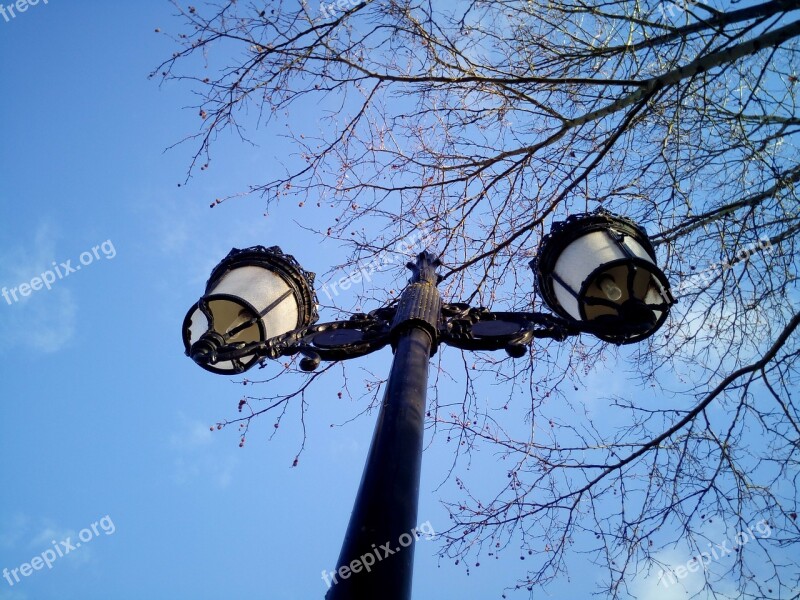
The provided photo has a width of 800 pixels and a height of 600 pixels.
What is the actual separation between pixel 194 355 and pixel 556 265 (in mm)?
2043

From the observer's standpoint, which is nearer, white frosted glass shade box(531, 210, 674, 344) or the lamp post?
the lamp post

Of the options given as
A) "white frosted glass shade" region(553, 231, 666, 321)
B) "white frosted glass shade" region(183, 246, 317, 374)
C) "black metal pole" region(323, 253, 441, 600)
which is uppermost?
"white frosted glass shade" region(183, 246, 317, 374)

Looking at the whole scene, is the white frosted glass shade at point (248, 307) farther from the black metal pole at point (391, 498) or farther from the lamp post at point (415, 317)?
the black metal pole at point (391, 498)

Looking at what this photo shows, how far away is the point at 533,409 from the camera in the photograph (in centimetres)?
542

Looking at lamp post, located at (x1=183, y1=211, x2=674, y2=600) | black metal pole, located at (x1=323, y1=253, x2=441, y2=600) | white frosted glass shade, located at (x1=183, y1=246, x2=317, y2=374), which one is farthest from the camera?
white frosted glass shade, located at (x1=183, y1=246, x2=317, y2=374)

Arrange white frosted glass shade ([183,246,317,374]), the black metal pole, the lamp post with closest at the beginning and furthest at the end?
the black metal pole → the lamp post → white frosted glass shade ([183,246,317,374])

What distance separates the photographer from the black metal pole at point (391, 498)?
1429 millimetres

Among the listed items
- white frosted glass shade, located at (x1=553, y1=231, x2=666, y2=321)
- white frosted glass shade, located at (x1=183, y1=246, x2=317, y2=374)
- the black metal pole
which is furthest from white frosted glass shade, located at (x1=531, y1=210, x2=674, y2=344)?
white frosted glass shade, located at (x1=183, y1=246, x2=317, y2=374)

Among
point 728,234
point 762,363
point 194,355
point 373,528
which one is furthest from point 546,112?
point 373,528

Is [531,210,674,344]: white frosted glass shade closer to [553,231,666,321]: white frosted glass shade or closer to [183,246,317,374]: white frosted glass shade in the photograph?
[553,231,666,321]: white frosted glass shade

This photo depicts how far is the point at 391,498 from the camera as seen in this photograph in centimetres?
165

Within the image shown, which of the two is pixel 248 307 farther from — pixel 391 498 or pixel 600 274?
pixel 600 274

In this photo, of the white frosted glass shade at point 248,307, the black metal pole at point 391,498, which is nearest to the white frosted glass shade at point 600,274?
the black metal pole at point 391,498

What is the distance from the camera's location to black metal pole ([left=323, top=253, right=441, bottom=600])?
143 cm
